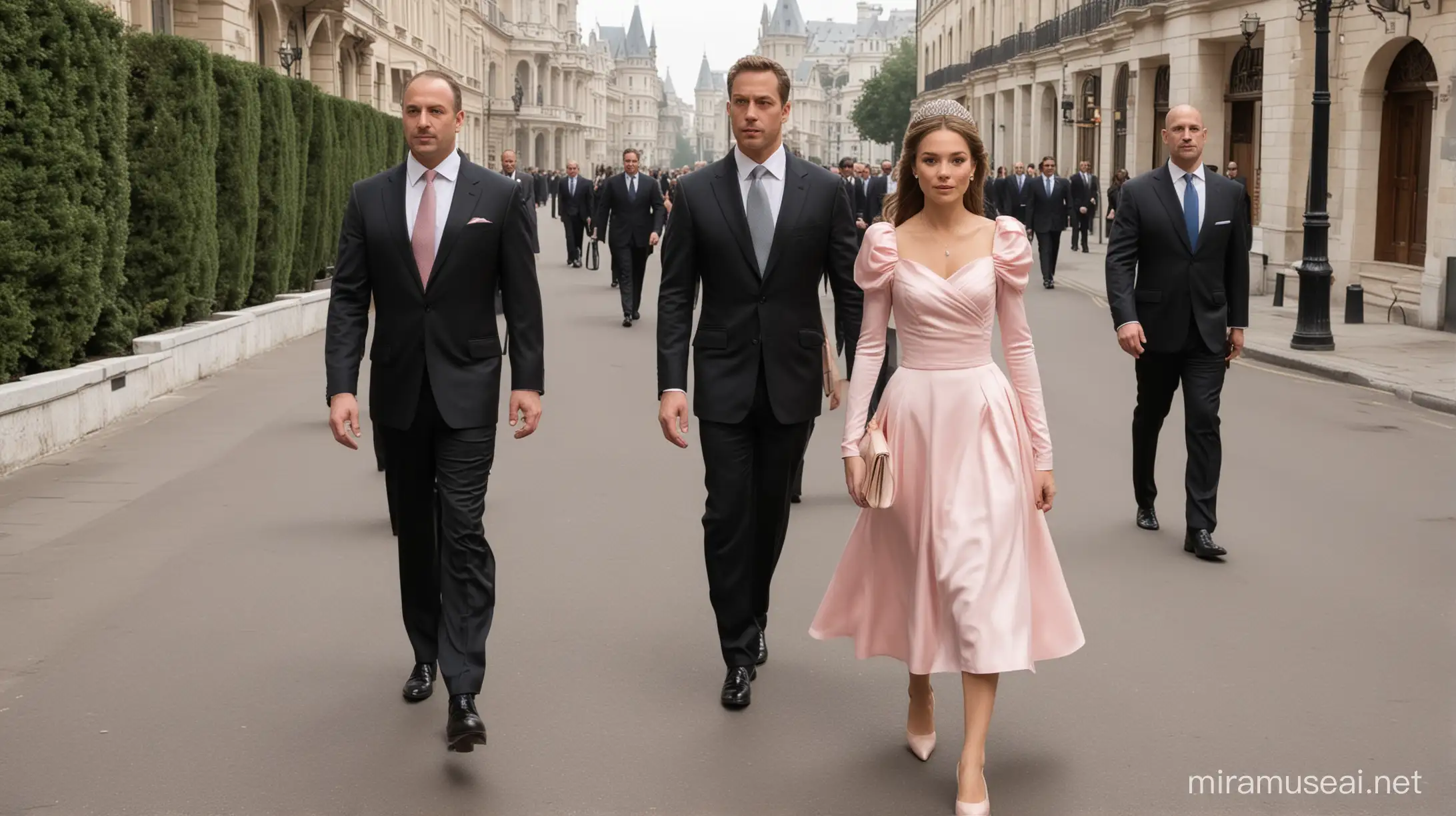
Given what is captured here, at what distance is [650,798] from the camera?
4.62 meters

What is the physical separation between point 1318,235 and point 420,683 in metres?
13.9

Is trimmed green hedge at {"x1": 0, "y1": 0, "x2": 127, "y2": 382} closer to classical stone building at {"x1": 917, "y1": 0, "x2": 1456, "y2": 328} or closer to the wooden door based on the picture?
classical stone building at {"x1": 917, "y1": 0, "x2": 1456, "y2": 328}

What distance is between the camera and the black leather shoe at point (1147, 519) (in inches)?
331

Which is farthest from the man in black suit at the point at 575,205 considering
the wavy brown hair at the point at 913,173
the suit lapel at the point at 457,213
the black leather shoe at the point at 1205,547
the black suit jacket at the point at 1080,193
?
the wavy brown hair at the point at 913,173

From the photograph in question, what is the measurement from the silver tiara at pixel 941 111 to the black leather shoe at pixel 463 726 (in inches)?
85.5

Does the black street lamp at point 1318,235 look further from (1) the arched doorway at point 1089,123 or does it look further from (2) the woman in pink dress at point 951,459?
(1) the arched doorway at point 1089,123

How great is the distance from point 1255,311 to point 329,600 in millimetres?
17177

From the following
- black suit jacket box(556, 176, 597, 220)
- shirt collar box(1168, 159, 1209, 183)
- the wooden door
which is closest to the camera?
shirt collar box(1168, 159, 1209, 183)

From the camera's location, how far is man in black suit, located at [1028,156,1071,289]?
25.8m

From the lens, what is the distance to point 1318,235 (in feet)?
56.2

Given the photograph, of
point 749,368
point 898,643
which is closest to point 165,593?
point 749,368

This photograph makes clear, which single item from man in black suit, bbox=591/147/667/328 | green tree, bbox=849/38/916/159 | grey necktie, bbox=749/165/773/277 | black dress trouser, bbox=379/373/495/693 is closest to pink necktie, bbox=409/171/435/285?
black dress trouser, bbox=379/373/495/693

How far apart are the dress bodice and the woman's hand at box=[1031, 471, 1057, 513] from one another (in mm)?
25

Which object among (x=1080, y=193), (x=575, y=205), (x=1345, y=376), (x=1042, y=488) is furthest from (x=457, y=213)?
(x=1080, y=193)
